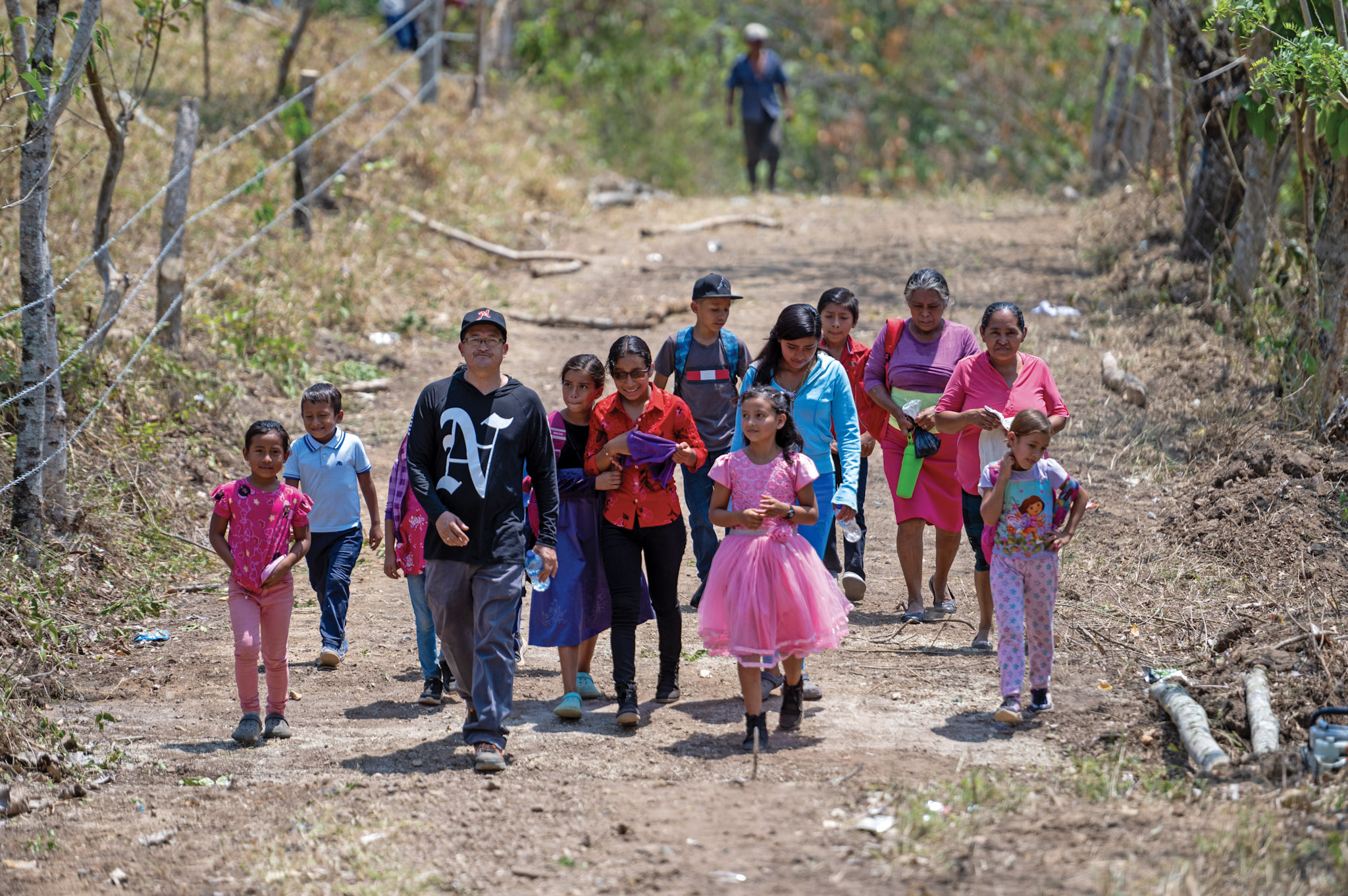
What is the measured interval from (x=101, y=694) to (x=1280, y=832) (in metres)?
4.81

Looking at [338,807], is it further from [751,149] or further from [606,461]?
[751,149]

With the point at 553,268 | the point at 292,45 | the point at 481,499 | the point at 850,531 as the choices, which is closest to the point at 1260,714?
the point at 850,531

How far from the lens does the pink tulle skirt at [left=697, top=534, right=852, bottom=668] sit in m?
4.67

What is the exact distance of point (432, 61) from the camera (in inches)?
636

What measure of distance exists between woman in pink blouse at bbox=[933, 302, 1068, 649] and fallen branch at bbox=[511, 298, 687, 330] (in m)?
5.83

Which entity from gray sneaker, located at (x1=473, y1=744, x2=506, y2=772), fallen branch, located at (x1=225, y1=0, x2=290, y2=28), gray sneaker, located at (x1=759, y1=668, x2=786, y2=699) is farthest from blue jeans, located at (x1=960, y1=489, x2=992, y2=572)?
fallen branch, located at (x1=225, y1=0, x2=290, y2=28)

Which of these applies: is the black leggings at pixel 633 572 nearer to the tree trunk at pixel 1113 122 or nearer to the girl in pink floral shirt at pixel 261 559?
the girl in pink floral shirt at pixel 261 559

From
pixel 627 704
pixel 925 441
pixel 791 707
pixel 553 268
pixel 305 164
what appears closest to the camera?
pixel 791 707

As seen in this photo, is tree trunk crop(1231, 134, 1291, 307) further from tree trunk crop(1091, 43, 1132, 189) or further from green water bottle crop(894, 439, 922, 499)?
tree trunk crop(1091, 43, 1132, 189)

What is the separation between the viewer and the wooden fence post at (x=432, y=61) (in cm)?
1595

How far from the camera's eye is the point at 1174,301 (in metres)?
10.8

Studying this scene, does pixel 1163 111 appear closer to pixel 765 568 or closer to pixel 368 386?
pixel 368 386

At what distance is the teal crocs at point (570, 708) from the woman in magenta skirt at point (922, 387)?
1.89 metres

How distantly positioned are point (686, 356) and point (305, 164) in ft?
23.0
